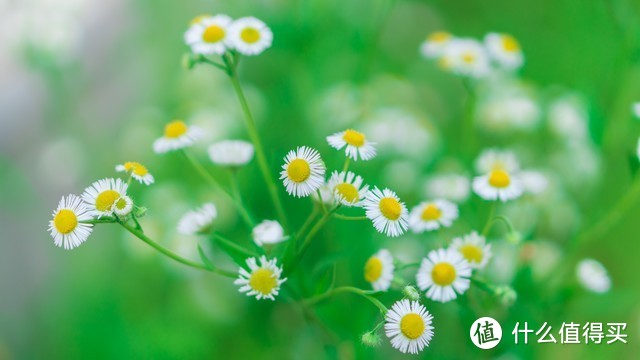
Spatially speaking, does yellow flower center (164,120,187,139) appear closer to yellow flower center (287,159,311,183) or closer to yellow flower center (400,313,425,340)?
yellow flower center (287,159,311,183)

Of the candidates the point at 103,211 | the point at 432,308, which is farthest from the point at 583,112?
the point at 103,211

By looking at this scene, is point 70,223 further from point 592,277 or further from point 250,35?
point 592,277

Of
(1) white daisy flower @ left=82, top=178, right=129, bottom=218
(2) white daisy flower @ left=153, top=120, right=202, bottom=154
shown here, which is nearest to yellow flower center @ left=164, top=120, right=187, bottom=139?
(2) white daisy flower @ left=153, top=120, right=202, bottom=154

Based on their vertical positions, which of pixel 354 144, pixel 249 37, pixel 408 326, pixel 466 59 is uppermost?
pixel 466 59

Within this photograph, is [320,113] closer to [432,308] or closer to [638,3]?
[432,308]

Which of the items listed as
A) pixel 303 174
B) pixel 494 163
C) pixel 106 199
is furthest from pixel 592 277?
pixel 106 199

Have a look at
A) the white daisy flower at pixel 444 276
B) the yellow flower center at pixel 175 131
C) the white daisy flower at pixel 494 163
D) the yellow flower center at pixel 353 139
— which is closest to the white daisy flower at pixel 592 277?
the white daisy flower at pixel 494 163

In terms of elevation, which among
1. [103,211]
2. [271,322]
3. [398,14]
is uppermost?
[398,14]
